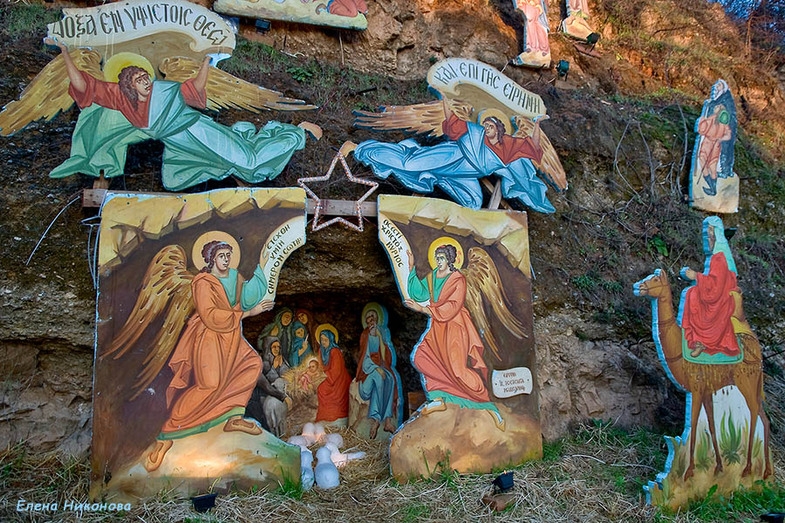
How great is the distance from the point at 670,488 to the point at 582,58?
7209 mm

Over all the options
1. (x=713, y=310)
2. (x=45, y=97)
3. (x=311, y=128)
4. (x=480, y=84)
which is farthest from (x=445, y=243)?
(x=45, y=97)

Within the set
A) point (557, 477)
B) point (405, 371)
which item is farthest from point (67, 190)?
point (557, 477)

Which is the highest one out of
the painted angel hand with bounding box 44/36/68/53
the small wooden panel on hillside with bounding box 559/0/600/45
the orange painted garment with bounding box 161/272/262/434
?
the small wooden panel on hillside with bounding box 559/0/600/45

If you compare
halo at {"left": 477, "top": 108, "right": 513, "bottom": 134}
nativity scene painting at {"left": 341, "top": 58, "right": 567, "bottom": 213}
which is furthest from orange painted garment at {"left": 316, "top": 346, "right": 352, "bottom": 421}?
halo at {"left": 477, "top": 108, "right": 513, "bottom": 134}

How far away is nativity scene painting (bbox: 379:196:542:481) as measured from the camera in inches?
206

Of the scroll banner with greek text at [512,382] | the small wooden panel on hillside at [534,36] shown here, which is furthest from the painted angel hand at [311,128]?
the small wooden panel on hillside at [534,36]

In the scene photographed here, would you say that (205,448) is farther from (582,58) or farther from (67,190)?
(582,58)

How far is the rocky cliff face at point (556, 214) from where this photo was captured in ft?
16.0

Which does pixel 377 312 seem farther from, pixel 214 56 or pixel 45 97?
pixel 45 97

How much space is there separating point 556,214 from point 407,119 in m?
2.29

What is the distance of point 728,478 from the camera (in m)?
5.18

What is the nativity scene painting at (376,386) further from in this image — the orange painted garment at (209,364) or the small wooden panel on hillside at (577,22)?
the small wooden panel on hillside at (577,22)

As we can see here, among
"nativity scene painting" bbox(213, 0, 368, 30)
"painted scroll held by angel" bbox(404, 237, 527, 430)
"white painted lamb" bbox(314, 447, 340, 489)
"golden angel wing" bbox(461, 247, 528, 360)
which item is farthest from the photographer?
"nativity scene painting" bbox(213, 0, 368, 30)

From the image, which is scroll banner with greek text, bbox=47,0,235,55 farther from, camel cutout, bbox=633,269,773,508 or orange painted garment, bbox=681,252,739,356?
orange painted garment, bbox=681,252,739,356
